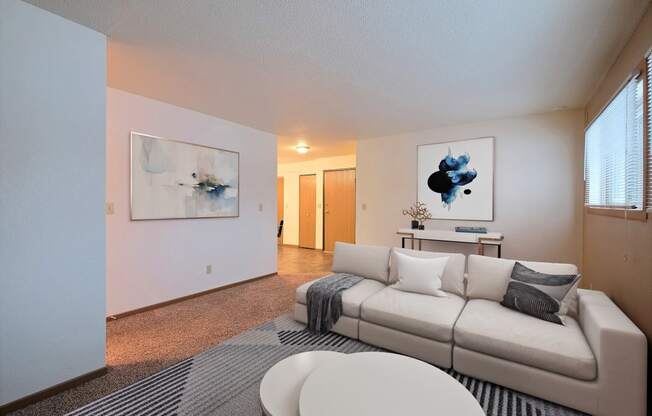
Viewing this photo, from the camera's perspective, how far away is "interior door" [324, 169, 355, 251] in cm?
704

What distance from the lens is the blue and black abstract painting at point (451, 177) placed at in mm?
4359

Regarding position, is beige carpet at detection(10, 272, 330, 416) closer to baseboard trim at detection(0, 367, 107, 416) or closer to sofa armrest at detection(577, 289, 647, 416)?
baseboard trim at detection(0, 367, 107, 416)

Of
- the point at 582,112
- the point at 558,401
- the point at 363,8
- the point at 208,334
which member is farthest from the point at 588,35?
the point at 208,334

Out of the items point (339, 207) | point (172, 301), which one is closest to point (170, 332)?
point (172, 301)

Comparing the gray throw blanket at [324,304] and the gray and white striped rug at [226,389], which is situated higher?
the gray throw blanket at [324,304]

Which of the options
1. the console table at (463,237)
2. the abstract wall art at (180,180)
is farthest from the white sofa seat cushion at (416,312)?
the abstract wall art at (180,180)

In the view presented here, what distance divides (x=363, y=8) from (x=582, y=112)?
140 inches

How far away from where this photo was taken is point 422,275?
8.63ft

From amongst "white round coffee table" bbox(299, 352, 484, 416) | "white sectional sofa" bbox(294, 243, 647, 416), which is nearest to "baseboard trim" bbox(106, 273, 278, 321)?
"white sectional sofa" bbox(294, 243, 647, 416)

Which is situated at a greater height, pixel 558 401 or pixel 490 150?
pixel 490 150

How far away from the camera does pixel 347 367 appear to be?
5.03 feet

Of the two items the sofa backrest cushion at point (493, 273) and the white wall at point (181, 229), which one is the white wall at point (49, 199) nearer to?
the white wall at point (181, 229)

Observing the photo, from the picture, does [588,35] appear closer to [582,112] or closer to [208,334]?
[582,112]

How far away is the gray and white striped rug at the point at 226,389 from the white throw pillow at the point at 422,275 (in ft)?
2.13
